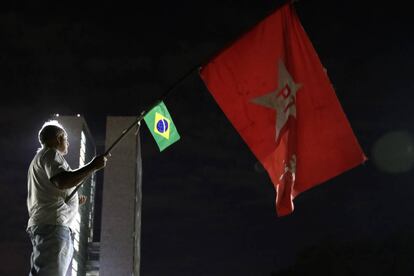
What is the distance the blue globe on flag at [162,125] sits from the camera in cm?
630

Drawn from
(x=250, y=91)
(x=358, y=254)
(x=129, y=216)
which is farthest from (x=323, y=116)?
(x=358, y=254)

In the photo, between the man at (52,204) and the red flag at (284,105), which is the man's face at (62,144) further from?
the red flag at (284,105)

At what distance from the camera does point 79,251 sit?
16031 millimetres

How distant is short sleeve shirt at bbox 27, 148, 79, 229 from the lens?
4.19 meters

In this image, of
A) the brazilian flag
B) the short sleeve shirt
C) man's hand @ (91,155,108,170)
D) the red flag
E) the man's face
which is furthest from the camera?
the brazilian flag

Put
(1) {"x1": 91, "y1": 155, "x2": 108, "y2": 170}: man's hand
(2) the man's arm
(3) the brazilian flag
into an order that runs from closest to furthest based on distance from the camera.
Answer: (2) the man's arm → (1) {"x1": 91, "y1": 155, "x2": 108, "y2": 170}: man's hand → (3) the brazilian flag

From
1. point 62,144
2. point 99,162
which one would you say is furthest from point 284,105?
point 62,144

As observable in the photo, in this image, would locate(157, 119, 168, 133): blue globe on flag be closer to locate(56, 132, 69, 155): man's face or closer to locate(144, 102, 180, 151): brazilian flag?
locate(144, 102, 180, 151): brazilian flag

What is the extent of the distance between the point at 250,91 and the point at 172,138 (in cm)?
116

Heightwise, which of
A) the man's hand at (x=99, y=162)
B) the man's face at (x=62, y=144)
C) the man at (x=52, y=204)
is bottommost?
the man at (x=52, y=204)

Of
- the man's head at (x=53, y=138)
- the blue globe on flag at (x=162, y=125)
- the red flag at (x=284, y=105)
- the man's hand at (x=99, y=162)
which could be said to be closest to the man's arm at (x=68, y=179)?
the man's hand at (x=99, y=162)

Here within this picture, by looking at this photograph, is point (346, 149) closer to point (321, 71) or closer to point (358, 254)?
point (321, 71)

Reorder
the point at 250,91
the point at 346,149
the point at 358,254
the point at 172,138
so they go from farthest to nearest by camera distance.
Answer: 1. the point at 358,254
2. the point at 172,138
3. the point at 250,91
4. the point at 346,149

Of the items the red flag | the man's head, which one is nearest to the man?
the man's head
